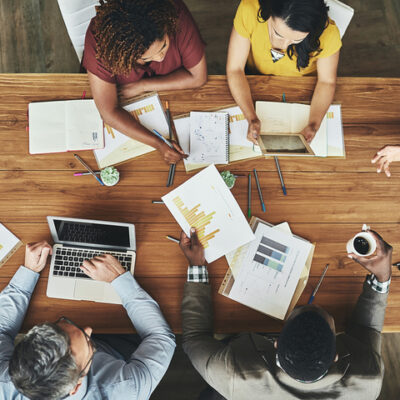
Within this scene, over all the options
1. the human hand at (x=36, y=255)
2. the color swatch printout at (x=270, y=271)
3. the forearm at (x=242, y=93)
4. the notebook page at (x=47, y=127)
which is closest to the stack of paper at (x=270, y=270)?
the color swatch printout at (x=270, y=271)

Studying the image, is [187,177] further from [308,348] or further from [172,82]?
[308,348]

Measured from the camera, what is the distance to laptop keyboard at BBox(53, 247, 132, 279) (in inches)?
53.6

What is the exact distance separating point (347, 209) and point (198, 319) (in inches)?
30.4

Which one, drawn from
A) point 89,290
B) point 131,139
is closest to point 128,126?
point 131,139

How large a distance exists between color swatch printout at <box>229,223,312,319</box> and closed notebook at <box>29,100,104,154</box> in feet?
2.61

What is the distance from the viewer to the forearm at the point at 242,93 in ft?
4.86

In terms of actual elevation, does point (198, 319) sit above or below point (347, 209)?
below

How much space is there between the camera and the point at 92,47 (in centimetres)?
130

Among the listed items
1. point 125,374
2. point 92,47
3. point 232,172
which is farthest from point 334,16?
point 125,374

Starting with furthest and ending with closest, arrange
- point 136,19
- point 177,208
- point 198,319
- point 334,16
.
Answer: point 334,16 → point 177,208 → point 198,319 → point 136,19

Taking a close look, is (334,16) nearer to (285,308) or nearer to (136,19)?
(136,19)

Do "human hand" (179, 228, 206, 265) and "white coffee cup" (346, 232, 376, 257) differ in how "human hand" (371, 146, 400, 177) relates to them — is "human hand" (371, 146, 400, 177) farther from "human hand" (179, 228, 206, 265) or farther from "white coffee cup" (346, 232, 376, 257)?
"human hand" (179, 228, 206, 265)

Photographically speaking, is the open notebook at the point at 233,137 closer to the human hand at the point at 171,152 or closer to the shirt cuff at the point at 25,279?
the human hand at the point at 171,152

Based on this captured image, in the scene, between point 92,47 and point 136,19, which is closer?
point 136,19
